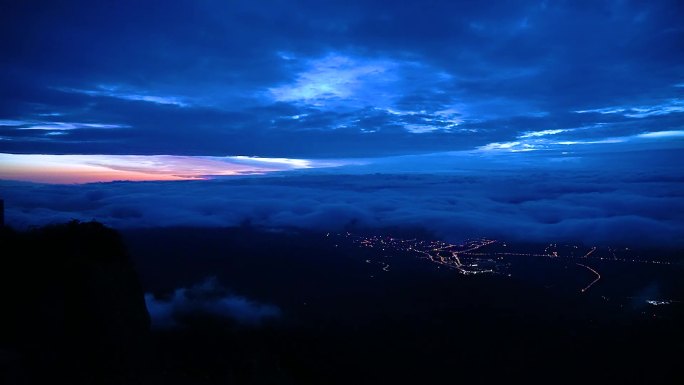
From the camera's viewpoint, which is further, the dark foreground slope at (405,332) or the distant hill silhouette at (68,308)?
the dark foreground slope at (405,332)

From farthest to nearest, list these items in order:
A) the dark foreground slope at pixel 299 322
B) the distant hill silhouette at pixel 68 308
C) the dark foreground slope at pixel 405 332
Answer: the dark foreground slope at pixel 405 332 → the dark foreground slope at pixel 299 322 → the distant hill silhouette at pixel 68 308

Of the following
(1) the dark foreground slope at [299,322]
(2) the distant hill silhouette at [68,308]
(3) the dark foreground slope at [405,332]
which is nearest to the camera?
(2) the distant hill silhouette at [68,308]

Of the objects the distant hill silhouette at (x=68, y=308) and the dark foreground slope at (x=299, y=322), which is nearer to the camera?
the distant hill silhouette at (x=68, y=308)

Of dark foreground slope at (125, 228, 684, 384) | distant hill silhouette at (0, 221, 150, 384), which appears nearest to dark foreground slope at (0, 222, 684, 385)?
distant hill silhouette at (0, 221, 150, 384)

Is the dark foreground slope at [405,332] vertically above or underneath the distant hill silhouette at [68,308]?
underneath

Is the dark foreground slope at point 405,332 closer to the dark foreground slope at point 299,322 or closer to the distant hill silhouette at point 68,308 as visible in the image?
the dark foreground slope at point 299,322

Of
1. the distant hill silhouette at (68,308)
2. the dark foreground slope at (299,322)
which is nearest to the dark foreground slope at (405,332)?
the dark foreground slope at (299,322)

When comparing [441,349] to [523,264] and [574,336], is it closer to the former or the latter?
[574,336]

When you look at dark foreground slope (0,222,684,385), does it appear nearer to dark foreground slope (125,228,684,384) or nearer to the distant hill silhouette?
the distant hill silhouette

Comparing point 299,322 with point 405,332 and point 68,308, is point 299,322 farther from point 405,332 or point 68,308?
point 68,308

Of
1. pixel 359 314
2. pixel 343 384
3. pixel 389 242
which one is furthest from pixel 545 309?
pixel 389 242
